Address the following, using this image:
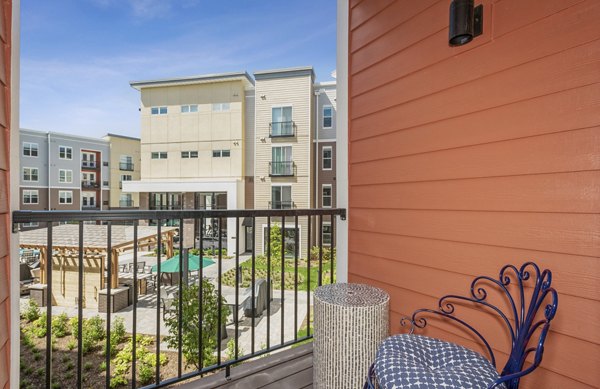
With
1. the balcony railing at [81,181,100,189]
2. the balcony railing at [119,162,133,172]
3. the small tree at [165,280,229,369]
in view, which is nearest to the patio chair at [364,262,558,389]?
the small tree at [165,280,229,369]

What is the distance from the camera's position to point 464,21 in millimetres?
1254

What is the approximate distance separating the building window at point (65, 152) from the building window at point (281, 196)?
1528cm

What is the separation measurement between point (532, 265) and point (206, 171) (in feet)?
45.1

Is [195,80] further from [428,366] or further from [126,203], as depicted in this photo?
[428,366]

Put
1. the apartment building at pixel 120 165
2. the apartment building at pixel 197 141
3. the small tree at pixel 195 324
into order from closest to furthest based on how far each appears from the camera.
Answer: the small tree at pixel 195 324 → the apartment building at pixel 197 141 → the apartment building at pixel 120 165

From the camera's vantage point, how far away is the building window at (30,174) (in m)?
17.2

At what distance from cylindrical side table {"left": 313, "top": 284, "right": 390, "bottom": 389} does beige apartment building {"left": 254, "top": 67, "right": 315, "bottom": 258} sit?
10813 mm

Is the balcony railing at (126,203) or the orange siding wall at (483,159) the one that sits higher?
the orange siding wall at (483,159)

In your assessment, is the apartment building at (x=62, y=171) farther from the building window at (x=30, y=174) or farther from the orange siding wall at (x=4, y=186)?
the orange siding wall at (x=4, y=186)

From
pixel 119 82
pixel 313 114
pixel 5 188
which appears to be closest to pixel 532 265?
pixel 5 188

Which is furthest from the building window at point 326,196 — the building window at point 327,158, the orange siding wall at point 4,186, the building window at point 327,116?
the orange siding wall at point 4,186

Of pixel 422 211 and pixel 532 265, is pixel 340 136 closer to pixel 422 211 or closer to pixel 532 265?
pixel 422 211

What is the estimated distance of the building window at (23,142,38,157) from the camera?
56.5ft

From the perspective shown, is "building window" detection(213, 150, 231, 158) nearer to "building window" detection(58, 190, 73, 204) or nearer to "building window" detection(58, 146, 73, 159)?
"building window" detection(58, 146, 73, 159)
